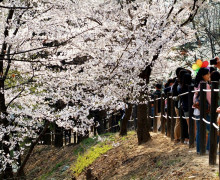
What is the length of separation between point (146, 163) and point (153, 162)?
14.0 inches

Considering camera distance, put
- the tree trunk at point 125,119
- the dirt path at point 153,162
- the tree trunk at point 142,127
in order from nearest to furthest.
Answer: the dirt path at point 153,162 < the tree trunk at point 142,127 < the tree trunk at point 125,119

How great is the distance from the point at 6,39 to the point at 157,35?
4457 mm

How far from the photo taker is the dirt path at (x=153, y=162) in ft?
20.6

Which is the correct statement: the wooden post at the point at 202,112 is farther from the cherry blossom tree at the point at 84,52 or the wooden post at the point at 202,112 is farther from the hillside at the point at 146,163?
the cherry blossom tree at the point at 84,52

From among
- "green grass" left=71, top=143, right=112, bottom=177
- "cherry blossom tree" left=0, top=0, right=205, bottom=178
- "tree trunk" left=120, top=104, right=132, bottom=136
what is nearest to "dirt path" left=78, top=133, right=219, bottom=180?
"green grass" left=71, top=143, right=112, bottom=177

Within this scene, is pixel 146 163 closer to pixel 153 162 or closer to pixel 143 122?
pixel 153 162

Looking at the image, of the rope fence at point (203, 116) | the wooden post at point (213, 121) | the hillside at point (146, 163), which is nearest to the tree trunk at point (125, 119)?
the hillside at point (146, 163)

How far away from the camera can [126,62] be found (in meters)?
10.2

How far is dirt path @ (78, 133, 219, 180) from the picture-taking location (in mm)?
6293

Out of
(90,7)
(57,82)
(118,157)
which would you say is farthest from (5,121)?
(90,7)

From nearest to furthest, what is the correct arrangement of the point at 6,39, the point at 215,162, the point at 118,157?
the point at 215,162
the point at 6,39
the point at 118,157

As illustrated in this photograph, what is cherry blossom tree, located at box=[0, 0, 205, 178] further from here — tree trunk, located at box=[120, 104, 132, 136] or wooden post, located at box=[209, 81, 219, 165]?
wooden post, located at box=[209, 81, 219, 165]

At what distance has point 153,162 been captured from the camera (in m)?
8.83

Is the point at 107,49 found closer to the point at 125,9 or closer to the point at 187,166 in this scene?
the point at 125,9
